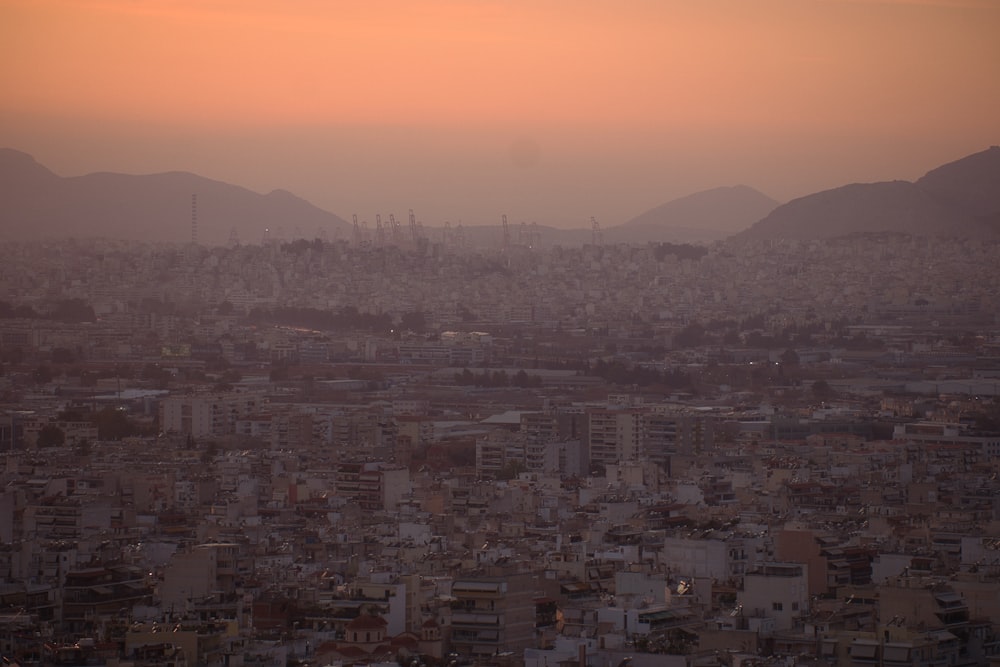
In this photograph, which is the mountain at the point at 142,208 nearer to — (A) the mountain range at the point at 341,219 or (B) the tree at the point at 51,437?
(A) the mountain range at the point at 341,219

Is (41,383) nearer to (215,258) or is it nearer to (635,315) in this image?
(635,315)

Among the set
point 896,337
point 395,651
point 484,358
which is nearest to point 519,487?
point 395,651

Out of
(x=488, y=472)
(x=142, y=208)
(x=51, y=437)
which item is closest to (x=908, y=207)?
(x=142, y=208)

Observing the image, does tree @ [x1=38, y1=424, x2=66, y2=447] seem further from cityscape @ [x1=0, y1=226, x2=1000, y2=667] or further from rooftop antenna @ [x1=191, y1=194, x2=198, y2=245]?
rooftop antenna @ [x1=191, y1=194, x2=198, y2=245]

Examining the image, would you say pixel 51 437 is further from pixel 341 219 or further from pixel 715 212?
pixel 715 212

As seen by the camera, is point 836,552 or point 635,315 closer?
point 836,552

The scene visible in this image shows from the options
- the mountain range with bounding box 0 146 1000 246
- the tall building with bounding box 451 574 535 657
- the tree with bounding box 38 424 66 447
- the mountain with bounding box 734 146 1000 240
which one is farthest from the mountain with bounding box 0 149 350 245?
the tall building with bounding box 451 574 535 657
